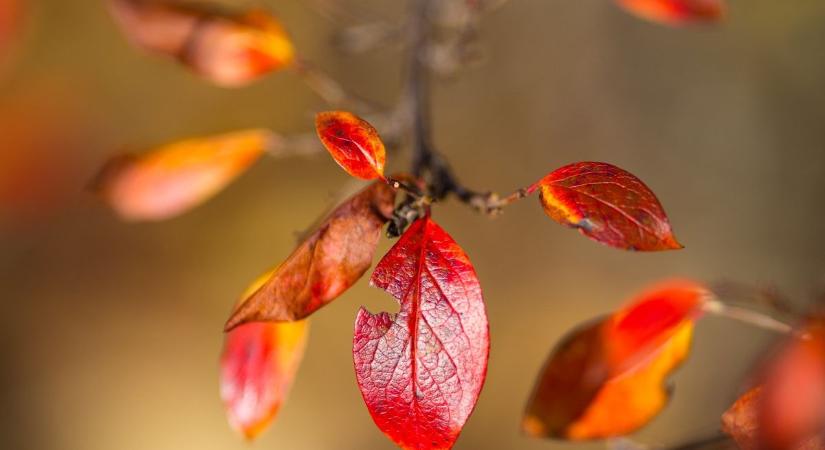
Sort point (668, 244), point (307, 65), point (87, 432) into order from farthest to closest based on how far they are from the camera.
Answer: point (87, 432) → point (307, 65) → point (668, 244)

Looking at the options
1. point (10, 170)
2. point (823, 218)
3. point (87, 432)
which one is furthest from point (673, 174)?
point (10, 170)

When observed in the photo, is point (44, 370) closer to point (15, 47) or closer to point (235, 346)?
point (15, 47)

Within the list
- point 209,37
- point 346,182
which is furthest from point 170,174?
point 346,182

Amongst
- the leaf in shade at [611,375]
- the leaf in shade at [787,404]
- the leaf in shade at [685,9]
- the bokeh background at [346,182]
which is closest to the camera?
the leaf in shade at [787,404]

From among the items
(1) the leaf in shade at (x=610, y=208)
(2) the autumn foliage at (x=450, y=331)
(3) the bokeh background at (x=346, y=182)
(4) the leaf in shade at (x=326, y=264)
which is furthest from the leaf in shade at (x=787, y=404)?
(3) the bokeh background at (x=346, y=182)

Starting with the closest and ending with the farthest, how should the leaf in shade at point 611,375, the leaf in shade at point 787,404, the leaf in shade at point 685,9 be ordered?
the leaf in shade at point 787,404
the leaf in shade at point 611,375
the leaf in shade at point 685,9

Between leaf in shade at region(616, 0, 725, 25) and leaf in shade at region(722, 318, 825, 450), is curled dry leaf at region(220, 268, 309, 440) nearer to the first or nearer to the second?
leaf in shade at region(722, 318, 825, 450)

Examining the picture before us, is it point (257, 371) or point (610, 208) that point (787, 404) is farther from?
point (257, 371)

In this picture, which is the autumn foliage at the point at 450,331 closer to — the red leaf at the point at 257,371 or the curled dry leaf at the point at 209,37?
the red leaf at the point at 257,371
